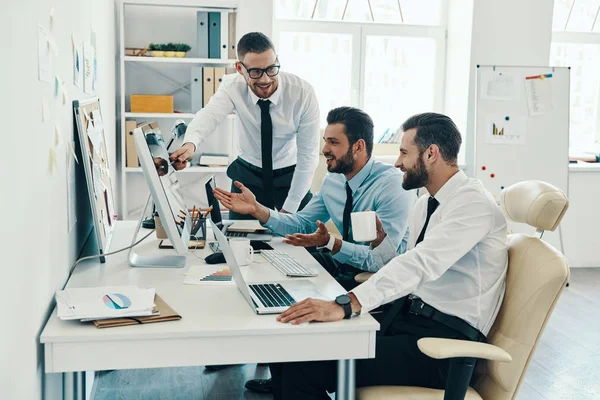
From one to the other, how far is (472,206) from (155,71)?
3317 millimetres

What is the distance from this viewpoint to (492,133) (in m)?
4.96

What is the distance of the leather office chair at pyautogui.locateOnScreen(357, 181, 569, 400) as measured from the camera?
65.0 inches

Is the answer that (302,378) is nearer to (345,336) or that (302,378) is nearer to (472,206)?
(345,336)

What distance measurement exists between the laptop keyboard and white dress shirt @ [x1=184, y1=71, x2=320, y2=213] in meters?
1.22

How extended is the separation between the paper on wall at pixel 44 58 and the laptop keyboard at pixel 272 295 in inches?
31.8

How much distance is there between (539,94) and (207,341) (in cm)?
408

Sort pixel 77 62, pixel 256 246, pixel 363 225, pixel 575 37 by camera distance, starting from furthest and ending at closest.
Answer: pixel 575 37
pixel 256 246
pixel 77 62
pixel 363 225

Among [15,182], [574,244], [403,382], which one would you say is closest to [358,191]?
[403,382]

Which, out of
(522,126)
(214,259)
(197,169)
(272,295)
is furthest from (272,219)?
(522,126)

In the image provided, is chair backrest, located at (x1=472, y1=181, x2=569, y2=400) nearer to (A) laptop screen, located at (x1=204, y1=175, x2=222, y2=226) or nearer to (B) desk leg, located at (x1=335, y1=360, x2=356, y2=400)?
(B) desk leg, located at (x1=335, y1=360, x2=356, y2=400)

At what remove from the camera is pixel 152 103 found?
14.9 ft

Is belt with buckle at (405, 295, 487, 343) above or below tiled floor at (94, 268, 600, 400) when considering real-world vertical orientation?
above

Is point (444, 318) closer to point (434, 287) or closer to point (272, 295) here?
point (434, 287)

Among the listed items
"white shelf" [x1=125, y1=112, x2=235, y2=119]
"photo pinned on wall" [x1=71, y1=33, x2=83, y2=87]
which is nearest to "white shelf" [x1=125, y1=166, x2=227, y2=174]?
"white shelf" [x1=125, y1=112, x2=235, y2=119]
